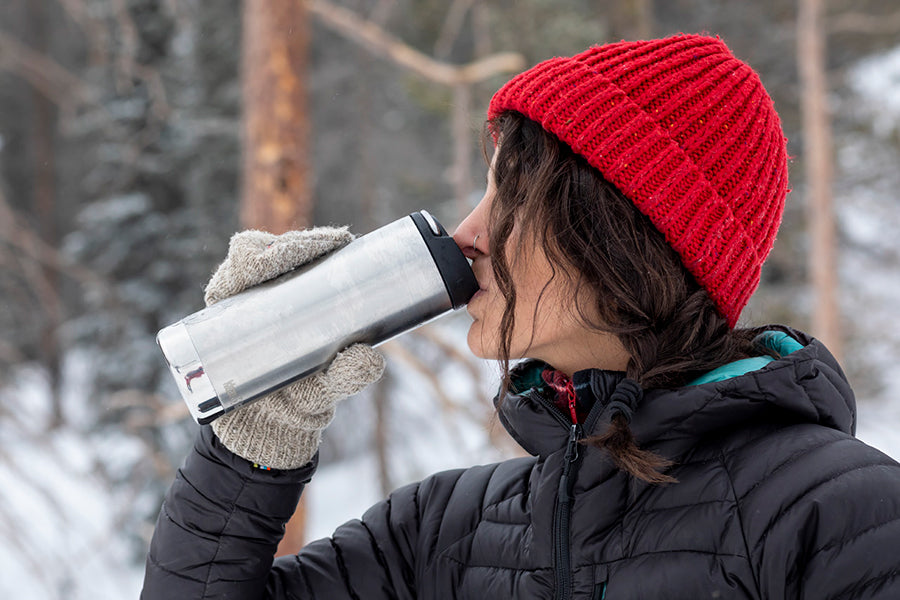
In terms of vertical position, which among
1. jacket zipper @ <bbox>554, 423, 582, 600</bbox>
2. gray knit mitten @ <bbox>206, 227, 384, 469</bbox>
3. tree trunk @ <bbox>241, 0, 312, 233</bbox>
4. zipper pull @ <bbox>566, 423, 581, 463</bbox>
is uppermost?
tree trunk @ <bbox>241, 0, 312, 233</bbox>

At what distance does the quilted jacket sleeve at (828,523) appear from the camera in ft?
3.00

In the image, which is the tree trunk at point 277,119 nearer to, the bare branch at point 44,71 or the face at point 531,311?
the bare branch at point 44,71

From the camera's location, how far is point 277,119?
384 cm

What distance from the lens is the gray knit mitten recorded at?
4.55 feet

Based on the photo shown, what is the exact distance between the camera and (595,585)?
1.14 meters

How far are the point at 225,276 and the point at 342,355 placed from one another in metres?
0.28

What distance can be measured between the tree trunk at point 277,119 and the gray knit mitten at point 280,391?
236cm

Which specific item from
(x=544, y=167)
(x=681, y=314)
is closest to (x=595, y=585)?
(x=681, y=314)

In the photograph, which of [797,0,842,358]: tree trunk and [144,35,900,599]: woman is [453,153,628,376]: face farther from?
[797,0,842,358]: tree trunk

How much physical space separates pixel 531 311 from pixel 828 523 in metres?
0.57

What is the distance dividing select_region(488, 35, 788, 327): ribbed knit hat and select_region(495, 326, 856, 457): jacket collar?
23 cm

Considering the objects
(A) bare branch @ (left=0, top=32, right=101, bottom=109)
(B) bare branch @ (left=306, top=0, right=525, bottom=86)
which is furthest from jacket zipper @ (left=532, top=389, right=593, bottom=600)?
(A) bare branch @ (left=0, top=32, right=101, bottom=109)

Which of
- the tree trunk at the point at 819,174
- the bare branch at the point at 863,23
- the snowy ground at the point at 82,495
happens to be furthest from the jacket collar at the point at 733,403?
the bare branch at the point at 863,23

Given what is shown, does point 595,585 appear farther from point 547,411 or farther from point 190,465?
point 190,465
